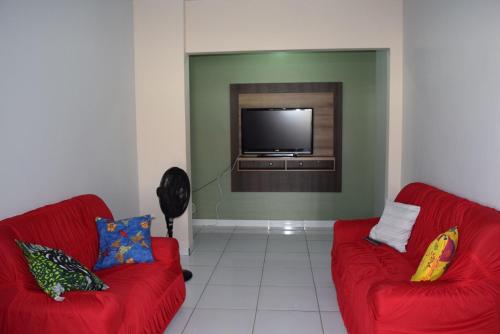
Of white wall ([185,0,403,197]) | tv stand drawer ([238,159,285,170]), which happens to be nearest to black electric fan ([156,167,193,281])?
white wall ([185,0,403,197])

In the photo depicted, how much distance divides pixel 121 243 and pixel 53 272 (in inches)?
32.4

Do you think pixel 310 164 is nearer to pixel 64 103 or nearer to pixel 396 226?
pixel 396 226

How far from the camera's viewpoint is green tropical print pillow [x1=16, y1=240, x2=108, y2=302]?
6.39ft

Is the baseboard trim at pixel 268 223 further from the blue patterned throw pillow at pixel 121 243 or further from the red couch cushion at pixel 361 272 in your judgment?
the blue patterned throw pillow at pixel 121 243

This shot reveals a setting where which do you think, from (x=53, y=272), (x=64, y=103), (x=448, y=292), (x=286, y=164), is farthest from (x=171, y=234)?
(x=448, y=292)

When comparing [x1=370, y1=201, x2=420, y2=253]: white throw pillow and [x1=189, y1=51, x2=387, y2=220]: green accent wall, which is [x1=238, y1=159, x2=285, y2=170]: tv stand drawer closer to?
[x1=189, y1=51, x2=387, y2=220]: green accent wall

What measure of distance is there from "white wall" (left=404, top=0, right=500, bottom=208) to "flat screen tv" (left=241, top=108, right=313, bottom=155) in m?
1.61

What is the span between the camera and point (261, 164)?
550cm

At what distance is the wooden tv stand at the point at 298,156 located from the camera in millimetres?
5371

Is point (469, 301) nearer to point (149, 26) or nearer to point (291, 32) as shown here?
point (291, 32)

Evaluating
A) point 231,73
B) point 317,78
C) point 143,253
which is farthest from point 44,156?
point 317,78

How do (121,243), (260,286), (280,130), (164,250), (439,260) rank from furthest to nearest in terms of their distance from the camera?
(280,130) < (260,286) < (164,250) < (121,243) < (439,260)

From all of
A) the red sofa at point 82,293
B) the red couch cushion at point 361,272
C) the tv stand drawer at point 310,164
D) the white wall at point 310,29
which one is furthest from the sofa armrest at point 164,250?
the tv stand drawer at point 310,164

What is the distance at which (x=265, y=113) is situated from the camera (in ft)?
17.6
